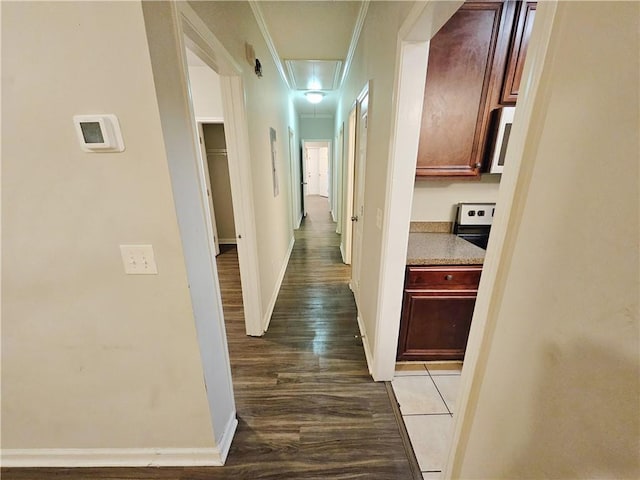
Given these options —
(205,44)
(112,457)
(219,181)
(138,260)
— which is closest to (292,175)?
(219,181)

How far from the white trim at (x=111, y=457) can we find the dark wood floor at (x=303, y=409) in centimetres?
3

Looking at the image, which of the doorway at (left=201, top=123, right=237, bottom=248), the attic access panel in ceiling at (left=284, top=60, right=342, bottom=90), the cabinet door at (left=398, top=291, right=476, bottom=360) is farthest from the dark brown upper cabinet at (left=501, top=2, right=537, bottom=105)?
the doorway at (left=201, top=123, right=237, bottom=248)

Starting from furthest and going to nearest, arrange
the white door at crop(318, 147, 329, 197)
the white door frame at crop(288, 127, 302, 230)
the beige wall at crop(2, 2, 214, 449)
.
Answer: the white door at crop(318, 147, 329, 197)
the white door frame at crop(288, 127, 302, 230)
the beige wall at crop(2, 2, 214, 449)

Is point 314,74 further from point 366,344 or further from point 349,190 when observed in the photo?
point 366,344

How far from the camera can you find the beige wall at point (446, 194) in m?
1.93

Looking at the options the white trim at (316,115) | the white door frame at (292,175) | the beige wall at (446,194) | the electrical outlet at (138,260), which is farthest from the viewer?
the white trim at (316,115)

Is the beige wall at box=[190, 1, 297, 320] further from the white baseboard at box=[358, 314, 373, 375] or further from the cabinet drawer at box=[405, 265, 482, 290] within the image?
the cabinet drawer at box=[405, 265, 482, 290]

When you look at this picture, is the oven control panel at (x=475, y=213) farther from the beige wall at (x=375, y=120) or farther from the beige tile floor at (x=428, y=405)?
the beige tile floor at (x=428, y=405)

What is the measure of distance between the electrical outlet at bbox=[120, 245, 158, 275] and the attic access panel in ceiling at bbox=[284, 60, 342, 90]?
297 centimetres

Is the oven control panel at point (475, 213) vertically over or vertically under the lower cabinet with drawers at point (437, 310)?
over

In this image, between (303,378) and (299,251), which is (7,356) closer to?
(303,378)

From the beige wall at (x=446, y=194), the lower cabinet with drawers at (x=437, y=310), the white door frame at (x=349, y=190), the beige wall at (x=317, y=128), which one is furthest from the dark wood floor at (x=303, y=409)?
the beige wall at (x=317, y=128)

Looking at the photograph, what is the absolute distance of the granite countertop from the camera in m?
1.55

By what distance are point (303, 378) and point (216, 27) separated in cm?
217
